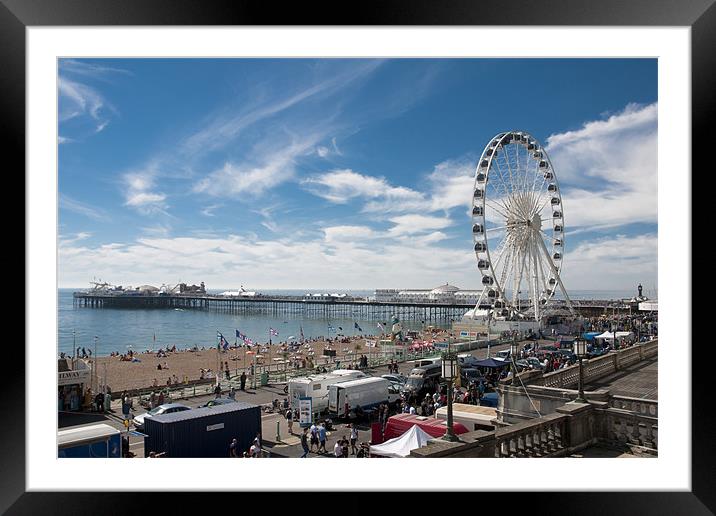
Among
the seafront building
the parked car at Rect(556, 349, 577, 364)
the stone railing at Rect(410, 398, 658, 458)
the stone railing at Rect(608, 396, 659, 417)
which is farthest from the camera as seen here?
the seafront building

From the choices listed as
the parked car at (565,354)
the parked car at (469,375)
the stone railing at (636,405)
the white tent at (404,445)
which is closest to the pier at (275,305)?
the parked car at (565,354)

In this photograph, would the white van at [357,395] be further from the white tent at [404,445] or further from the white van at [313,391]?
the white tent at [404,445]

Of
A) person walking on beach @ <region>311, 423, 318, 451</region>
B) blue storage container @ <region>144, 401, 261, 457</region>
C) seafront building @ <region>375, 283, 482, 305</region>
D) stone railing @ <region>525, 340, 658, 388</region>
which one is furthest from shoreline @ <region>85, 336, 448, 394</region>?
seafront building @ <region>375, 283, 482, 305</region>

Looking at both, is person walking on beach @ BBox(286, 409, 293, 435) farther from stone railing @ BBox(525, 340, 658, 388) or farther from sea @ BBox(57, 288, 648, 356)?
sea @ BBox(57, 288, 648, 356)

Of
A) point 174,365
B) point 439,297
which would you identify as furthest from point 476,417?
point 439,297
